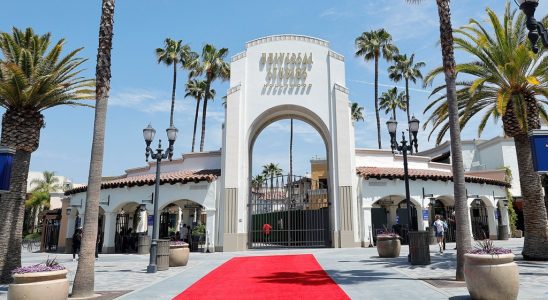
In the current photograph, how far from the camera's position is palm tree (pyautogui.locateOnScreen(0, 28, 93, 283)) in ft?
40.5

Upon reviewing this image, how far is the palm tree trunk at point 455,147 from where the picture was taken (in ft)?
34.4

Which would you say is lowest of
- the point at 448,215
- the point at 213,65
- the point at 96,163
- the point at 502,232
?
the point at 502,232

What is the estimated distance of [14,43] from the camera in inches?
516

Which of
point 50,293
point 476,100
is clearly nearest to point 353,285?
point 50,293

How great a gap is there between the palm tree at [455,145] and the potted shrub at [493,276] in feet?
8.37

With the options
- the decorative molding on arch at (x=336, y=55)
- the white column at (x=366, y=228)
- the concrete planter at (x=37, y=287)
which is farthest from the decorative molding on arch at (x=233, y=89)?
the concrete planter at (x=37, y=287)

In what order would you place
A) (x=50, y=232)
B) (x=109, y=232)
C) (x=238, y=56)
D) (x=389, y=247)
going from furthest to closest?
(x=50, y=232), (x=238, y=56), (x=109, y=232), (x=389, y=247)

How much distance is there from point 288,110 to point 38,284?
66.2 ft

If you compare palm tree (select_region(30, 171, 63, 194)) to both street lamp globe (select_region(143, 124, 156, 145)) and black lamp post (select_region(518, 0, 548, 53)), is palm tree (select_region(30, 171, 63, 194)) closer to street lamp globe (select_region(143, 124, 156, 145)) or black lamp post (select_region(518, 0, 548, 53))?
street lamp globe (select_region(143, 124, 156, 145))

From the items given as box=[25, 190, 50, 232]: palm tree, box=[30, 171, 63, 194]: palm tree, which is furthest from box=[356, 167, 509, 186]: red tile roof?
box=[30, 171, 63, 194]: palm tree

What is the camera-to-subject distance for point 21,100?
12883 millimetres

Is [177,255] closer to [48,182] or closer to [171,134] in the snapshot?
[171,134]

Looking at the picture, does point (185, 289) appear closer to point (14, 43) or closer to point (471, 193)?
point (14, 43)

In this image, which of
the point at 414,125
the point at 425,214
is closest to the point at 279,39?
the point at 414,125
